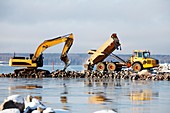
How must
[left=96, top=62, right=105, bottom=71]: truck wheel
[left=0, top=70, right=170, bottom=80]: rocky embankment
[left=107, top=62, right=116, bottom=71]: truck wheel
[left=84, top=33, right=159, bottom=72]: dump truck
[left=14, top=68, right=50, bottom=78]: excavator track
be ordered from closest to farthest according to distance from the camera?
[left=0, top=70, right=170, bottom=80]: rocky embankment
[left=14, top=68, right=50, bottom=78]: excavator track
[left=84, top=33, right=159, bottom=72]: dump truck
[left=107, top=62, right=116, bottom=71]: truck wheel
[left=96, top=62, right=105, bottom=71]: truck wheel

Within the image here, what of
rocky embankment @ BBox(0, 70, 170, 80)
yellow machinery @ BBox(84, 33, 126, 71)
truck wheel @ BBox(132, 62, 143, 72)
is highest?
yellow machinery @ BBox(84, 33, 126, 71)

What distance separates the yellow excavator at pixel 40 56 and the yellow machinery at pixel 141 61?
19.7 ft

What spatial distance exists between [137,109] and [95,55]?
2940 centimetres

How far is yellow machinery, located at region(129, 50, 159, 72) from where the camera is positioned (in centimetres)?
4465

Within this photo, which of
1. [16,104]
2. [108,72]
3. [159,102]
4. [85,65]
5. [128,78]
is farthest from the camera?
[85,65]

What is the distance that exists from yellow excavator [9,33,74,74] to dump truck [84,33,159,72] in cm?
245

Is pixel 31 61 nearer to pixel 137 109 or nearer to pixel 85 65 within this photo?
pixel 85 65

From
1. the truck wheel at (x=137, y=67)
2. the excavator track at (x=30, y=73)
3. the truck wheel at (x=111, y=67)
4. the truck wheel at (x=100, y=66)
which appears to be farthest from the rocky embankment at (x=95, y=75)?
the truck wheel at (x=100, y=66)

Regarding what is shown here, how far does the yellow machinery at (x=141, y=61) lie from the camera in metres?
44.7

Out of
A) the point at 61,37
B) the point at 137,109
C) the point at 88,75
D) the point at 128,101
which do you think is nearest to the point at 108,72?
the point at 88,75

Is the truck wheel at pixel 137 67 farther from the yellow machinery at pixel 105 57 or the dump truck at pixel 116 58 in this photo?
the yellow machinery at pixel 105 57

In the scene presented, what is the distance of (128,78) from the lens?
4147 cm

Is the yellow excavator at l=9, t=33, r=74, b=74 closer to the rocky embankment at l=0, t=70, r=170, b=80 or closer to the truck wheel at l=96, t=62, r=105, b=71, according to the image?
the rocky embankment at l=0, t=70, r=170, b=80

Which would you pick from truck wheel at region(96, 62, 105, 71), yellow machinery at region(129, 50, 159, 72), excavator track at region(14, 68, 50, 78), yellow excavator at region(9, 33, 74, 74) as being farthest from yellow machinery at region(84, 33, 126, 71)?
excavator track at region(14, 68, 50, 78)
